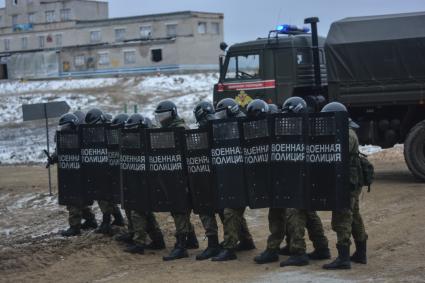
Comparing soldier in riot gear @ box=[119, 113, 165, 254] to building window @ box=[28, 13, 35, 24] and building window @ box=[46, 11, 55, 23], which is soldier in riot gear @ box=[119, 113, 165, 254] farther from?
building window @ box=[28, 13, 35, 24]

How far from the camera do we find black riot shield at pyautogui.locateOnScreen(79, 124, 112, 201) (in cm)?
1222

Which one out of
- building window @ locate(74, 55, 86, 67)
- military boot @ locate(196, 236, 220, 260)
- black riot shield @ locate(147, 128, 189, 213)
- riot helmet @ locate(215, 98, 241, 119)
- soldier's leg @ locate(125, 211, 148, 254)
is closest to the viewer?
military boot @ locate(196, 236, 220, 260)

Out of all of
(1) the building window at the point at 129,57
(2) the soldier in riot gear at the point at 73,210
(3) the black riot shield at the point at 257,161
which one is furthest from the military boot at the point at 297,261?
(1) the building window at the point at 129,57

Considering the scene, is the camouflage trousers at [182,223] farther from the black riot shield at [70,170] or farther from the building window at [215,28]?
the building window at [215,28]

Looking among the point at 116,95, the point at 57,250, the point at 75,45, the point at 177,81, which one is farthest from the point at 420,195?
the point at 75,45

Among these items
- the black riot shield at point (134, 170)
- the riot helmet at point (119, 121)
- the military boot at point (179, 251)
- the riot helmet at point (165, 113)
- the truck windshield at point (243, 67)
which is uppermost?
the truck windshield at point (243, 67)

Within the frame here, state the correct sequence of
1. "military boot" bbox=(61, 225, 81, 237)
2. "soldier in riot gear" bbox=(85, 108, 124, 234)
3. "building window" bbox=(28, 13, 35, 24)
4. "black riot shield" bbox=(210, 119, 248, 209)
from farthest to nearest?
"building window" bbox=(28, 13, 35, 24), "military boot" bbox=(61, 225, 81, 237), "soldier in riot gear" bbox=(85, 108, 124, 234), "black riot shield" bbox=(210, 119, 248, 209)

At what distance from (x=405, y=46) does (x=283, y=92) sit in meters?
2.96

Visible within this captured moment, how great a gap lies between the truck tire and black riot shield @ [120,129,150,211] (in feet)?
24.4

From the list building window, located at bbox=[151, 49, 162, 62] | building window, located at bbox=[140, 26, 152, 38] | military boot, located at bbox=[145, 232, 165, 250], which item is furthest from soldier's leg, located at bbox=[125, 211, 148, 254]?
building window, located at bbox=[140, 26, 152, 38]

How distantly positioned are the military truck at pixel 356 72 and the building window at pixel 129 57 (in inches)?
2036

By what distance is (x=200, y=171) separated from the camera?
1061cm

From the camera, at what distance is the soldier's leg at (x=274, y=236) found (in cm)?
991

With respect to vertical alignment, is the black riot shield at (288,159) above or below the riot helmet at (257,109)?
below
